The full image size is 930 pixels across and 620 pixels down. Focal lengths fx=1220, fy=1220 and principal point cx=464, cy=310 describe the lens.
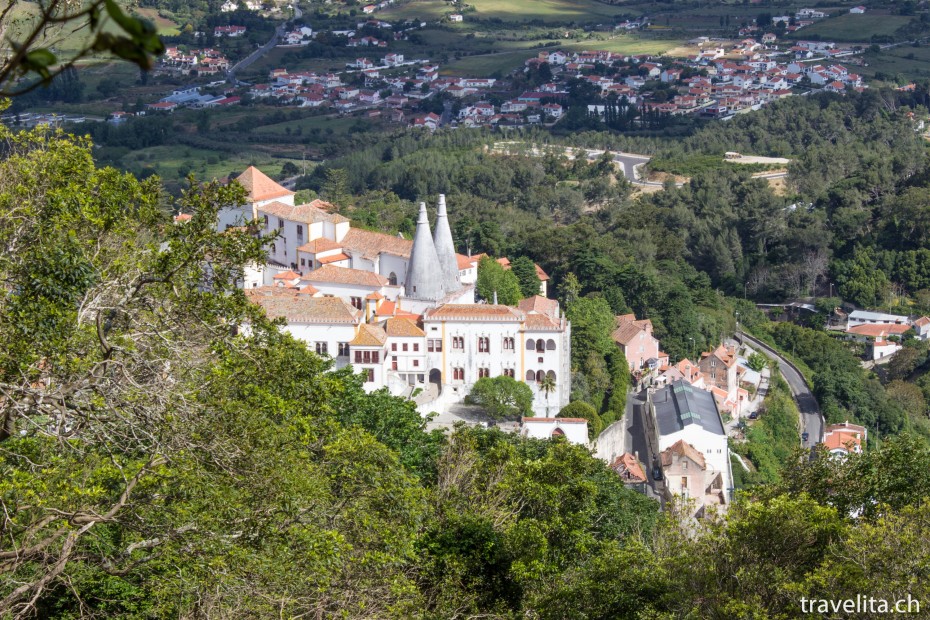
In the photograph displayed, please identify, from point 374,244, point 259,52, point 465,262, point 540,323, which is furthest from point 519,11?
point 540,323

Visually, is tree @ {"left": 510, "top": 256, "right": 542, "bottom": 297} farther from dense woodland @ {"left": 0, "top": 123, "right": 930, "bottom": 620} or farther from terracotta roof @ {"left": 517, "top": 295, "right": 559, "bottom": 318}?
dense woodland @ {"left": 0, "top": 123, "right": 930, "bottom": 620}

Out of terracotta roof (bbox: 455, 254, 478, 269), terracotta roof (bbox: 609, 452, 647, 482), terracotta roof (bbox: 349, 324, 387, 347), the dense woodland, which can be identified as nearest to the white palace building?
terracotta roof (bbox: 349, 324, 387, 347)

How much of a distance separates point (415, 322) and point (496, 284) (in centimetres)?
605

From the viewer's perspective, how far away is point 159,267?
10.1 metres

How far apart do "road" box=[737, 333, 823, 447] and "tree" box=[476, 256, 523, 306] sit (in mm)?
10406

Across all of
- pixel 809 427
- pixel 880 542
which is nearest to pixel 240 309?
pixel 880 542

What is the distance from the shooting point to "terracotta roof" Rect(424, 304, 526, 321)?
30.6 meters

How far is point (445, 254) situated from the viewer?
33.6m

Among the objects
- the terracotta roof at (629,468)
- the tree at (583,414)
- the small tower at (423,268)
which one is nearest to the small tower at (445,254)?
the small tower at (423,268)

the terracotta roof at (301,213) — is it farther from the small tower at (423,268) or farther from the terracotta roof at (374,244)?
the small tower at (423,268)

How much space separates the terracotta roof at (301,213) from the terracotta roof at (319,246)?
0.73 metres

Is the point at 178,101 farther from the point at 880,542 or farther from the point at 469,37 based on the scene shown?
the point at 880,542

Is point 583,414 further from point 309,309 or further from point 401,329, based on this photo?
point 309,309

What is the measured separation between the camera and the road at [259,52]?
10353 centimetres
